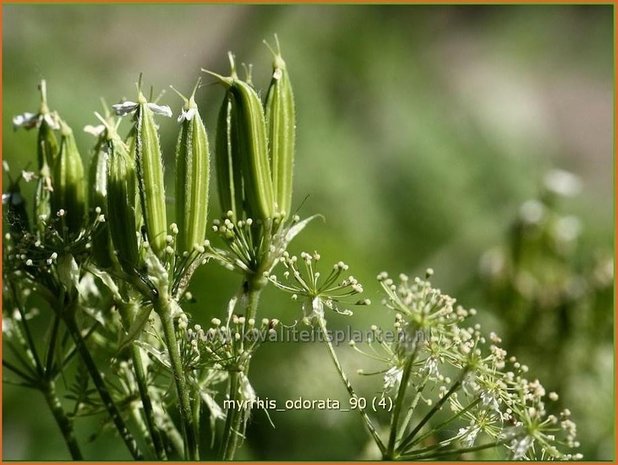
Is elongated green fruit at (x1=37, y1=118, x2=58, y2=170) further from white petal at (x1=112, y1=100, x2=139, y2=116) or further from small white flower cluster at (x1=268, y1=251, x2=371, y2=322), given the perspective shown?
small white flower cluster at (x1=268, y1=251, x2=371, y2=322)

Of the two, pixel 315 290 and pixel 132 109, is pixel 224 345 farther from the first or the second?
pixel 132 109

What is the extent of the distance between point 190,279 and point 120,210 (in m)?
0.29

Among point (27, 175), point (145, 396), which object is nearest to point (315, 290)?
point (145, 396)

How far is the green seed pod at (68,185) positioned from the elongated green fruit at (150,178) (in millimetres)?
280

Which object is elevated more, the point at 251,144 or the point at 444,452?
the point at 251,144

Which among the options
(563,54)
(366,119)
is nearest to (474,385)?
(366,119)

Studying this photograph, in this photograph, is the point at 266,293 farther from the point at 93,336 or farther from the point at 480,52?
the point at 480,52

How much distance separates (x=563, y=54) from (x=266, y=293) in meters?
6.87

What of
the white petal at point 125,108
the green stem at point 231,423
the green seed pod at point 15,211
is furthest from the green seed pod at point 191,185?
the green seed pod at point 15,211

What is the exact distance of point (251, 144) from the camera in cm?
219

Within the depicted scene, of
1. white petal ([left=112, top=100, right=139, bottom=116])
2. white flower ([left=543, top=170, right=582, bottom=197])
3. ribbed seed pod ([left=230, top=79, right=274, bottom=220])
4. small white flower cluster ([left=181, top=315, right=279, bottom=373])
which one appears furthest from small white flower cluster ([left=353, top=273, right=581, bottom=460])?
white flower ([left=543, top=170, right=582, bottom=197])

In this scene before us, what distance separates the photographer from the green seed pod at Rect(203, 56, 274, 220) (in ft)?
7.06

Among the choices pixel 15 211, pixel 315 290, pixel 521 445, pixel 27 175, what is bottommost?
pixel 521 445

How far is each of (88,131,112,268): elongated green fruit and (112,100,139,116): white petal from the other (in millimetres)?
110
